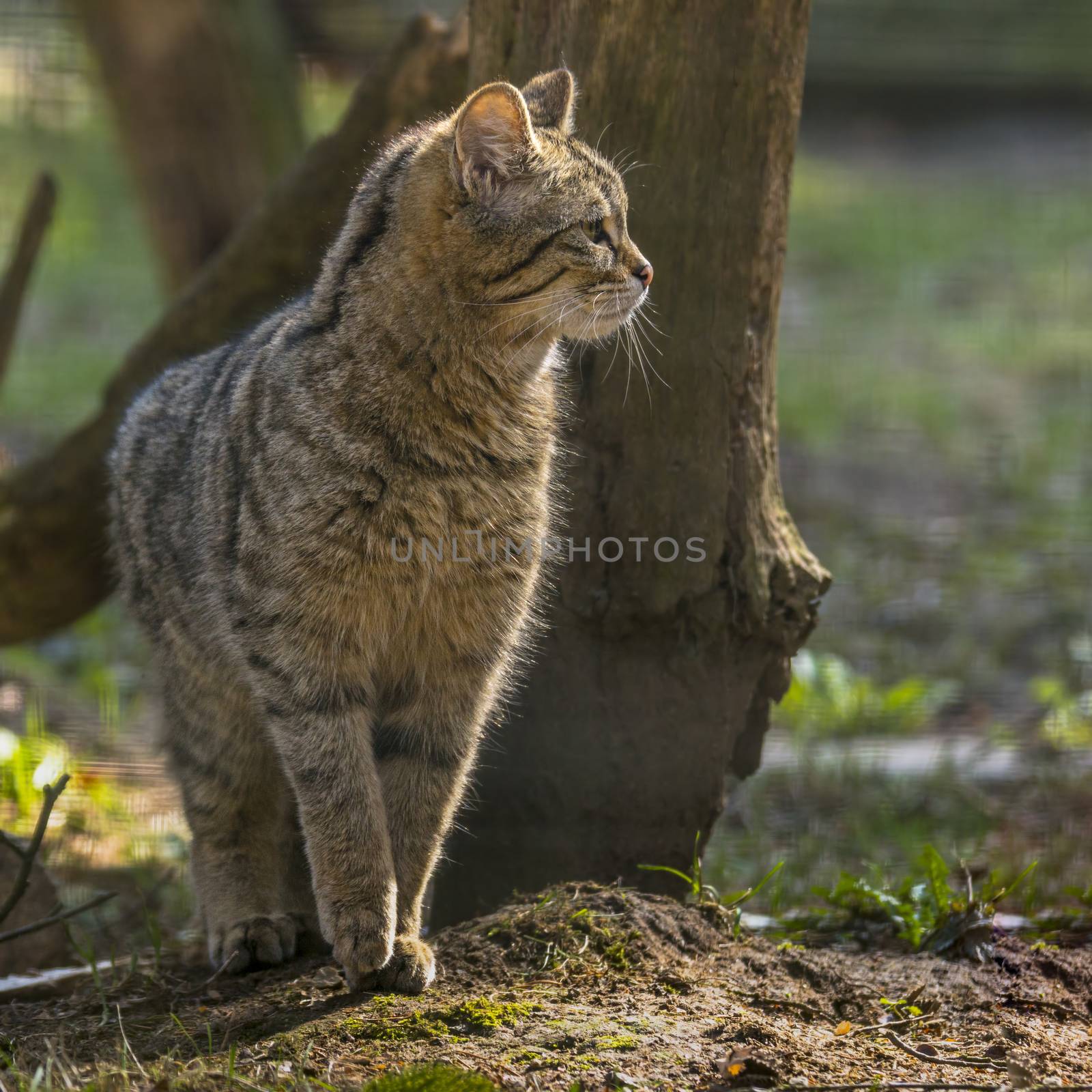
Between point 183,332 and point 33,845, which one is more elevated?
point 183,332

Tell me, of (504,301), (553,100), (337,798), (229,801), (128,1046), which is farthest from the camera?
(229,801)

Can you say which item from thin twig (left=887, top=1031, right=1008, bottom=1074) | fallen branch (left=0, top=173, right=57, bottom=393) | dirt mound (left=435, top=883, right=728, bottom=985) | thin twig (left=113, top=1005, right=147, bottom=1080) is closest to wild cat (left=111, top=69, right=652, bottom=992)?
dirt mound (left=435, top=883, right=728, bottom=985)

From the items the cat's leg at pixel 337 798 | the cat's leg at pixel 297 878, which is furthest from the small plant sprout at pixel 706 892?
the cat's leg at pixel 297 878

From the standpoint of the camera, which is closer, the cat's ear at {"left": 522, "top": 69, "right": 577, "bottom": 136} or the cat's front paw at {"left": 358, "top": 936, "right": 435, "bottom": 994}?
the cat's front paw at {"left": 358, "top": 936, "right": 435, "bottom": 994}

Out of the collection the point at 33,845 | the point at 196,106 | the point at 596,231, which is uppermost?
the point at 196,106

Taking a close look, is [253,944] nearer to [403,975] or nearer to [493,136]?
[403,975]

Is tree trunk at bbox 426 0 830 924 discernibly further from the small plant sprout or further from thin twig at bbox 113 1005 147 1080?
thin twig at bbox 113 1005 147 1080

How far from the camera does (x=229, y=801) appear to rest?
3424 millimetres

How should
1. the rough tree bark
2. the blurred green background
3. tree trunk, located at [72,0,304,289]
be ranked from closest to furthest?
the blurred green background < the rough tree bark < tree trunk, located at [72,0,304,289]

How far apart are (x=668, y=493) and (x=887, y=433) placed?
5122mm

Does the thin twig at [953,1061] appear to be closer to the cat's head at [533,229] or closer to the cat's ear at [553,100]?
the cat's head at [533,229]

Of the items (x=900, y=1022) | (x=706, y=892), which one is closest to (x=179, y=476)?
(x=706, y=892)

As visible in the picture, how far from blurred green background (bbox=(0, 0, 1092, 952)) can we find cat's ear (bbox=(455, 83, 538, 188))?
2.31 feet

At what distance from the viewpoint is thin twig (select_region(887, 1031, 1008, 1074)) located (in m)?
2.51
